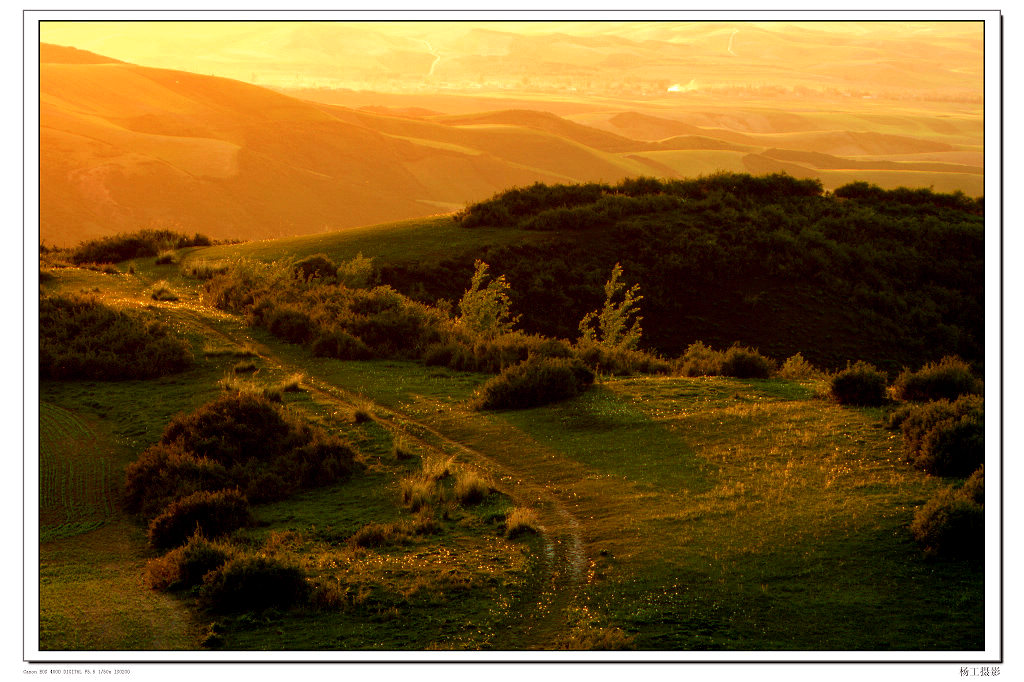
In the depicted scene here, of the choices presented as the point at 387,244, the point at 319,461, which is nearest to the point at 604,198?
the point at 387,244

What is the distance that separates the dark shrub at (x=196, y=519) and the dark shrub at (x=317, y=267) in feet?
71.3

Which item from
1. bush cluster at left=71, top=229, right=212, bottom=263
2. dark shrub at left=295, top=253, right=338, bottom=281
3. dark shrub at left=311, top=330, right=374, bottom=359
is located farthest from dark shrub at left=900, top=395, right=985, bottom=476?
bush cluster at left=71, top=229, right=212, bottom=263

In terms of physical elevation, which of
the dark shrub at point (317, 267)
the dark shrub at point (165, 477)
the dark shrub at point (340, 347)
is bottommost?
the dark shrub at point (165, 477)

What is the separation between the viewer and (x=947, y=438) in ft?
47.5

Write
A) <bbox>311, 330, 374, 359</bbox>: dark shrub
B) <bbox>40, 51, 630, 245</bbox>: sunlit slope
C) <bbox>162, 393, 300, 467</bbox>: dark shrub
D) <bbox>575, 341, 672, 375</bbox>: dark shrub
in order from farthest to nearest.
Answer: <bbox>40, 51, 630, 245</bbox>: sunlit slope → <bbox>311, 330, 374, 359</bbox>: dark shrub → <bbox>575, 341, 672, 375</bbox>: dark shrub → <bbox>162, 393, 300, 467</bbox>: dark shrub

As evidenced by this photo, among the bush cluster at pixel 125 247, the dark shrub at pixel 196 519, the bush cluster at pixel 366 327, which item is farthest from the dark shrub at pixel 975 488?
the bush cluster at pixel 125 247

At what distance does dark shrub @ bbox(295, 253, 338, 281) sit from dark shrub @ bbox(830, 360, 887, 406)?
21.0 m

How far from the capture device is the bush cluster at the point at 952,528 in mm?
11516

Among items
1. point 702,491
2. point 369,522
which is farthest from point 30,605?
point 702,491

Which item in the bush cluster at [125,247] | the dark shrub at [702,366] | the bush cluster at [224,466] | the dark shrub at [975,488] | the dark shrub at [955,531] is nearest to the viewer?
the dark shrub at [955,531]

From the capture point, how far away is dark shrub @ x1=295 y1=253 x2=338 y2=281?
35.5 meters

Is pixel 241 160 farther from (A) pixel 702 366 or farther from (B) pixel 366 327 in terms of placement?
(A) pixel 702 366

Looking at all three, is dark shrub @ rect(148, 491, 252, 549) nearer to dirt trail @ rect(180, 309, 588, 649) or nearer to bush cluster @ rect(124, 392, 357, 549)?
bush cluster @ rect(124, 392, 357, 549)

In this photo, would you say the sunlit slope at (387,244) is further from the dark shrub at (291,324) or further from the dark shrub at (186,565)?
the dark shrub at (186,565)
